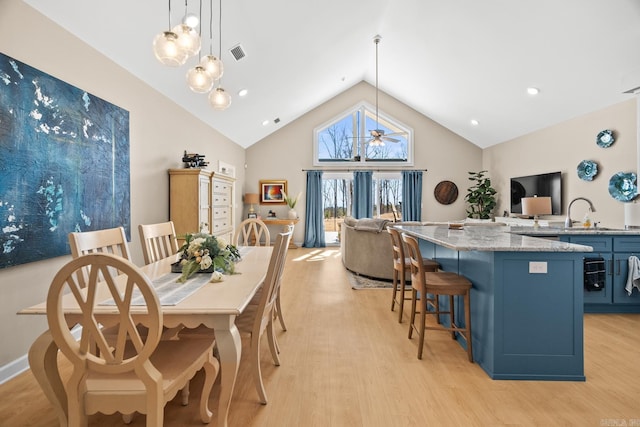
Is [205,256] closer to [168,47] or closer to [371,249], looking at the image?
[168,47]

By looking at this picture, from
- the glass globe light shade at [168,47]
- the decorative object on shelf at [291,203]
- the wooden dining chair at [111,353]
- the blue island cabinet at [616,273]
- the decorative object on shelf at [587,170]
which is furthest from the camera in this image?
the decorative object on shelf at [291,203]

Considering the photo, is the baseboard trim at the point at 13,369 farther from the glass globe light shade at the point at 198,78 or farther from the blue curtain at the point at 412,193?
the blue curtain at the point at 412,193

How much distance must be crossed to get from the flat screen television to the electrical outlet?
4312 millimetres

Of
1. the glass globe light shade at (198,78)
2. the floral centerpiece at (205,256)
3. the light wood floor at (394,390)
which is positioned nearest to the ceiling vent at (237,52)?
the glass globe light shade at (198,78)

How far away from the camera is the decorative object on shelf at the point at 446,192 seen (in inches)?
349

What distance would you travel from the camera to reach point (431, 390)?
6.99 feet

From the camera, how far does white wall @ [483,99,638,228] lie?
14.7ft

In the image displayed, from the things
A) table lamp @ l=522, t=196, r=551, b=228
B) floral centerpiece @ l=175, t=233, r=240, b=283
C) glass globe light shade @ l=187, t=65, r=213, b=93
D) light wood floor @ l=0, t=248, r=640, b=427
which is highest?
glass globe light shade @ l=187, t=65, r=213, b=93

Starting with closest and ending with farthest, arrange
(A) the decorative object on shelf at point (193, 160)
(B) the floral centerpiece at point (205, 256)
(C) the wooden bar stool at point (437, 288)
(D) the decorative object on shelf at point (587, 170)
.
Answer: (B) the floral centerpiece at point (205, 256), (C) the wooden bar stool at point (437, 288), (A) the decorative object on shelf at point (193, 160), (D) the decorative object on shelf at point (587, 170)

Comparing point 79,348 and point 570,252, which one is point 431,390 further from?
point 79,348

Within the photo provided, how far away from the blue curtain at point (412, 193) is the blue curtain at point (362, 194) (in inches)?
35.4

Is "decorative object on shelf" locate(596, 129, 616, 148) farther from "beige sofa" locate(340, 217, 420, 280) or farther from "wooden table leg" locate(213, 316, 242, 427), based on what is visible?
"wooden table leg" locate(213, 316, 242, 427)

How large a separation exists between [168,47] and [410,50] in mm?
5309

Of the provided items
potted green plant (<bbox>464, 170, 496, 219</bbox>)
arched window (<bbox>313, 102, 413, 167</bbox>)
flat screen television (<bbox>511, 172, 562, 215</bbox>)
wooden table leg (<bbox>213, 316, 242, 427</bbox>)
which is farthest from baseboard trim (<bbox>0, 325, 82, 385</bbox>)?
potted green plant (<bbox>464, 170, 496, 219</bbox>)
